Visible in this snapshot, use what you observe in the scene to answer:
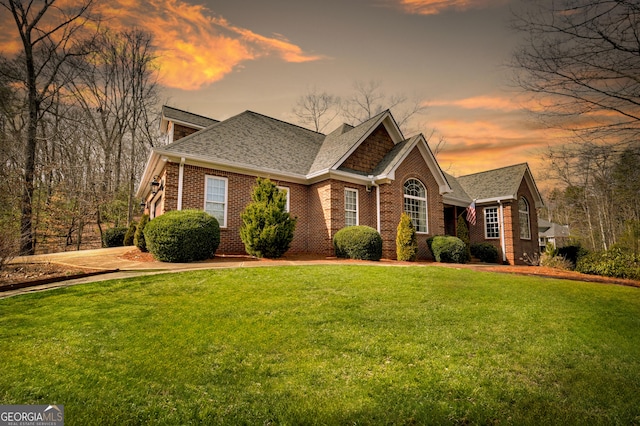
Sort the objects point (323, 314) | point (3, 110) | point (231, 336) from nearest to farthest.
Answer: point (231, 336)
point (323, 314)
point (3, 110)

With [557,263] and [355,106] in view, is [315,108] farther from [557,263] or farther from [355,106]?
[557,263]

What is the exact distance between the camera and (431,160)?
16.1 m

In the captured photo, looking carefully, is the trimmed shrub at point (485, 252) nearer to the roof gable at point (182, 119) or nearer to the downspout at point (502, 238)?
the downspout at point (502, 238)

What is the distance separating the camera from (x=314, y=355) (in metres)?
3.62

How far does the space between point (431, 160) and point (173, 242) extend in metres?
13.0

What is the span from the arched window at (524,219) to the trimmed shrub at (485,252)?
3080 mm

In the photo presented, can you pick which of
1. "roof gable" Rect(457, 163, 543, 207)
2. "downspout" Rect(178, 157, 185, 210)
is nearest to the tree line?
"downspout" Rect(178, 157, 185, 210)

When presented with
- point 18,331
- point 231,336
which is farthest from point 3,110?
point 231,336

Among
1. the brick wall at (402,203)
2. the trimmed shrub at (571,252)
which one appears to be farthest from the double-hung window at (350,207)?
the trimmed shrub at (571,252)

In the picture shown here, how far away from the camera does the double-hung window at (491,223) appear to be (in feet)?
63.4

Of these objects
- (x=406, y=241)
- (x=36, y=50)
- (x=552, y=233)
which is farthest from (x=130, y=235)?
(x=552, y=233)

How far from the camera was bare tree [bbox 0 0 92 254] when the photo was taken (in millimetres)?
15484

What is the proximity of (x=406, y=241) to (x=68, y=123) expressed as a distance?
24.8 metres

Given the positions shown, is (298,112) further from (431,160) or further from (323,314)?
(323,314)
